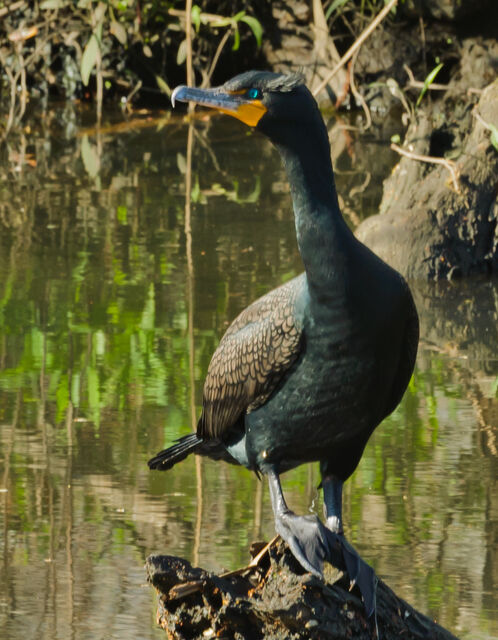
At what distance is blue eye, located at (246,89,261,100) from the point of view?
3.11 metres

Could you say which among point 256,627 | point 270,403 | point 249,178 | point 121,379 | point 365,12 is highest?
point 365,12

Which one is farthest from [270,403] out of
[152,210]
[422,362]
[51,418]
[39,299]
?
[152,210]

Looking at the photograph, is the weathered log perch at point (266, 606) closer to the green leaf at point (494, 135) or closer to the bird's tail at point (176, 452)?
the bird's tail at point (176, 452)

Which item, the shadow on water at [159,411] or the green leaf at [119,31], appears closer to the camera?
the shadow on water at [159,411]

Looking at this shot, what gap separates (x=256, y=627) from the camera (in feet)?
9.86

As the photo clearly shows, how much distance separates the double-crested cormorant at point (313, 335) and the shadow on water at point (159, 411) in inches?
34.8

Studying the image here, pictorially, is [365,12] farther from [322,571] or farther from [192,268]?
[322,571]

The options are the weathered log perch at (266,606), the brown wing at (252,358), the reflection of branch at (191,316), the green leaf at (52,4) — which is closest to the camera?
the weathered log perch at (266,606)

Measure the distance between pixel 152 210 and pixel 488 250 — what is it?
2.54m

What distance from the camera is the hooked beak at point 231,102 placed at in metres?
3.11

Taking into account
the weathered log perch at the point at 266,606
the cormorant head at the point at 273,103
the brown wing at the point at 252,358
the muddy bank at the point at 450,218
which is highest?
the muddy bank at the point at 450,218

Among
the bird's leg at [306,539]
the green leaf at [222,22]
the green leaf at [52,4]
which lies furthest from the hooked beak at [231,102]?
the green leaf at [52,4]

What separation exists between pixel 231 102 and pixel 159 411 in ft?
8.51

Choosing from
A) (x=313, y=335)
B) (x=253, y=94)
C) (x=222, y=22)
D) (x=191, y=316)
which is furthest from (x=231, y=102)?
(x=222, y=22)
